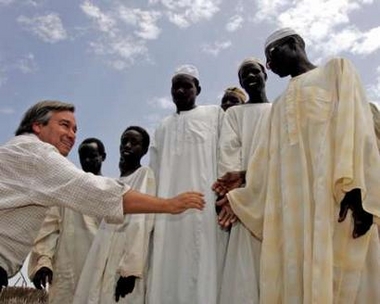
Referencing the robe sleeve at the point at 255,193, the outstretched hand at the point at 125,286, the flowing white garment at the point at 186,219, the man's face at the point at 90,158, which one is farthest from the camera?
the man's face at the point at 90,158

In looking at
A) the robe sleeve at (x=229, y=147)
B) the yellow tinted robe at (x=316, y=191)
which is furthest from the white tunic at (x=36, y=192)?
the robe sleeve at (x=229, y=147)

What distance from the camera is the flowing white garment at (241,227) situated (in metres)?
3.92

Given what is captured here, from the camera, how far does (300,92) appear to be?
12.6 feet

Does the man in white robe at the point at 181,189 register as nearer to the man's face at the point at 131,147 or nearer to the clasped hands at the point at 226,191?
the clasped hands at the point at 226,191

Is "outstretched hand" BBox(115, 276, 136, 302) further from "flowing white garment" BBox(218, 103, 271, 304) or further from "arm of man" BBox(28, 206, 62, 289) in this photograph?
"arm of man" BBox(28, 206, 62, 289)

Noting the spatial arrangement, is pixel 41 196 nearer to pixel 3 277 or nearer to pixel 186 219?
pixel 3 277

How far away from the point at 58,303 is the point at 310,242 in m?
2.71

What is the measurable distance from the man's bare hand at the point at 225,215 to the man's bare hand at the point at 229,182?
93 millimetres

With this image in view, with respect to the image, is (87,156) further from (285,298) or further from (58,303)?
(285,298)

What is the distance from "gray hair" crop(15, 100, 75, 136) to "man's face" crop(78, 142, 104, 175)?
2.21 metres

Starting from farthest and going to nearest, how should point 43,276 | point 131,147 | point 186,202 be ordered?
point 131,147 < point 43,276 < point 186,202

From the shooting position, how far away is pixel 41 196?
9.84 ft

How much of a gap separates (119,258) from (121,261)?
95mm

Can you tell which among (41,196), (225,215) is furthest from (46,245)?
(41,196)
